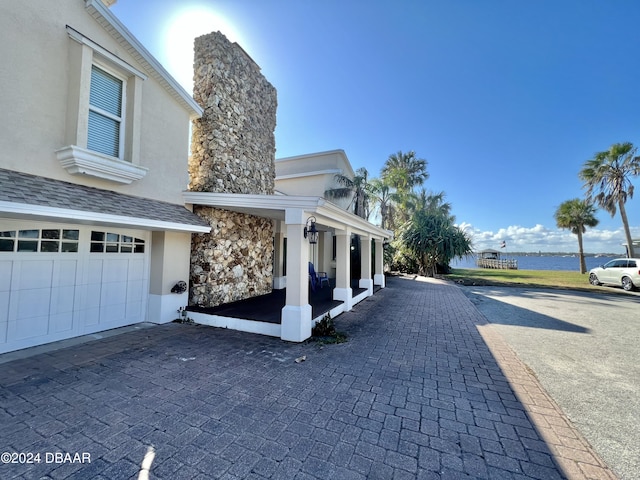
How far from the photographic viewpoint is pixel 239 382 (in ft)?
12.6

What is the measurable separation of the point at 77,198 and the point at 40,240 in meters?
1.28

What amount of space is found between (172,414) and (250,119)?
8.84m

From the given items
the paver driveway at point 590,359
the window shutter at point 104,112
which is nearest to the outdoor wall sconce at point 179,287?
the window shutter at point 104,112

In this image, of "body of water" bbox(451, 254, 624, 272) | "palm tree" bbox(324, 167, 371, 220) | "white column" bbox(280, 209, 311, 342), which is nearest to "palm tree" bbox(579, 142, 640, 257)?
"body of water" bbox(451, 254, 624, 272)

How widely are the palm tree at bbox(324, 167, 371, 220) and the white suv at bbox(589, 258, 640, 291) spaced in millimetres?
15117

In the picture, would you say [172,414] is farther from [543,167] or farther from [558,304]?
[543,167]

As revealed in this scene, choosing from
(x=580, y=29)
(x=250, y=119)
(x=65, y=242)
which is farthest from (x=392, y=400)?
(x=580, y=29)

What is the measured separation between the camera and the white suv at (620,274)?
13906 mm

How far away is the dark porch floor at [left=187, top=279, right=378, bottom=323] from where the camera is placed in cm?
657

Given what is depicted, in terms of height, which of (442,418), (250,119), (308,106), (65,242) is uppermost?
(308,106)

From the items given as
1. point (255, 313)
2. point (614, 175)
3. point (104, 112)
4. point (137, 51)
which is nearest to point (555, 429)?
point (255, 313)

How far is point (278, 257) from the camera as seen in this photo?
38.3ft

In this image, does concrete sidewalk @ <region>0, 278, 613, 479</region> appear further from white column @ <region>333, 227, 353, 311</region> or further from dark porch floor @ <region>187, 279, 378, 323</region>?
white column @ <region>333, 227, 353, 311</region>

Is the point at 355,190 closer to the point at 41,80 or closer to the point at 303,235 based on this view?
the point at 303,235
